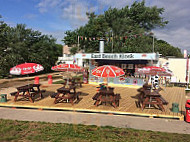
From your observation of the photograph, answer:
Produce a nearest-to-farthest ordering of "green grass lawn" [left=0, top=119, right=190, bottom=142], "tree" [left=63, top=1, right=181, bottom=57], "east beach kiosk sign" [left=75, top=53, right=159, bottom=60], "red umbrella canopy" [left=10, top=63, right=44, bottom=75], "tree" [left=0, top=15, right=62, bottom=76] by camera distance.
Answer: "green grass lawn" [left=0, top=119, right=190, bottom=142] → "red umbrella canopy" [left=10, top=63, right=44, bottom=75] → "east beach kiosk sign" [left=75, top=53, right=159, bottom=60] → "tree" [left=0, top=15, right=62, bottom=76] → "tree" [left=63, top=1, right=181, bottom=57]

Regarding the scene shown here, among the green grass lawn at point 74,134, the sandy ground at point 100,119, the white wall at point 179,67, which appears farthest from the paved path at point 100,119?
the white wall at point 179,67

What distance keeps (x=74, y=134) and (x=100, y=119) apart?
1.62m

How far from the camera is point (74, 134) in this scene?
15.1ft

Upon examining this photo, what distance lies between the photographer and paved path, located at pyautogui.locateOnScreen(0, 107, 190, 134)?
535 cm

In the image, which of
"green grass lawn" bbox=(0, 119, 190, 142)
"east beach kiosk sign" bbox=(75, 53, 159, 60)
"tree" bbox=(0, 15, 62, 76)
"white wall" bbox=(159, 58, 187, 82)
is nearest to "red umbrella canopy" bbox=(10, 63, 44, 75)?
"green grass lawn" bbox=(0, 119, 190, 142)

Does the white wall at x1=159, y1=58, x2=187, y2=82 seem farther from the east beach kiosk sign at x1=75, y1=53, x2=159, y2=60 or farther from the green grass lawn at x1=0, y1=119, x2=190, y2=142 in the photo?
the green grass lawn at x1=0, y1=119, x2=190, y2=142

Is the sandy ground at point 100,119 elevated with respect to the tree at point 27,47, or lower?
lower

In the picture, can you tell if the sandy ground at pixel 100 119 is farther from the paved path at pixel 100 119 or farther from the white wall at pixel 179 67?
the white wall at pixel 179 67

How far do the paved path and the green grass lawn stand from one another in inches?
17.7

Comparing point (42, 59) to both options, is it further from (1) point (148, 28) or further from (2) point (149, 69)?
(2) point (149, 69)

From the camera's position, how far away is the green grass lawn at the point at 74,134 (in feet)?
14.2

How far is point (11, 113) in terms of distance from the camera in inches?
258

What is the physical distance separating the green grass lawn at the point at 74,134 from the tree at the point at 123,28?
2102 centimetres

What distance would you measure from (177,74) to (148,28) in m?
14.9
